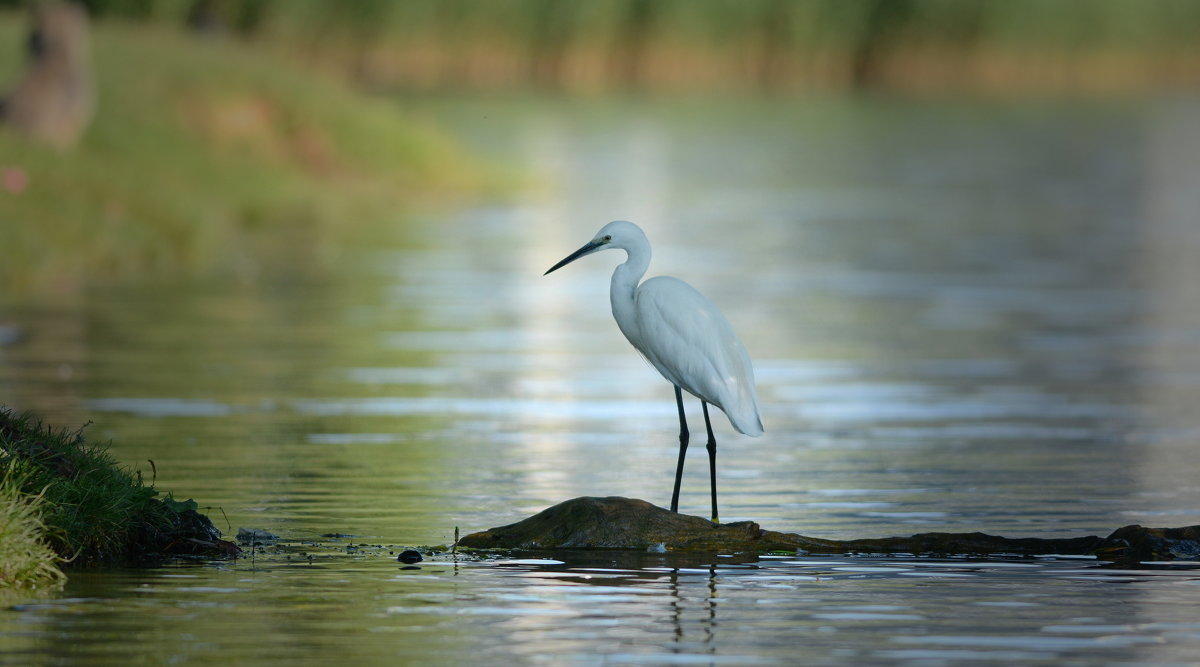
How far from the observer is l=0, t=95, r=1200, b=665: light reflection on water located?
28.9 ft

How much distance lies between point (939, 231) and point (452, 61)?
1366 inches

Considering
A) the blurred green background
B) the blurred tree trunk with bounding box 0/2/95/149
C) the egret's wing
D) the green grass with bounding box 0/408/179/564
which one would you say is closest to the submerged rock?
the egret's wing

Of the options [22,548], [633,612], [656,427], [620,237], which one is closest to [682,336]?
[620,237]

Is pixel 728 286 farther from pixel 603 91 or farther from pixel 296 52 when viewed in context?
pixel 603 91

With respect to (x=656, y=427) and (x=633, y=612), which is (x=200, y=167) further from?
(x=633, y=612)

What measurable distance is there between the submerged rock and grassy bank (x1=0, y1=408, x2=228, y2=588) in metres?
1.38

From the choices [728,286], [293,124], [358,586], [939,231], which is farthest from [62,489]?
[293,124]

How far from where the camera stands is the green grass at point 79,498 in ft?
32.5

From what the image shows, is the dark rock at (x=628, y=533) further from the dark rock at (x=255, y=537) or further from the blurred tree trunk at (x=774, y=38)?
the blurred tree trunk at (x=774, y=38)

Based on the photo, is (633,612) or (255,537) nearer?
(633,612)

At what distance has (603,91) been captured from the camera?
102000 millimetres

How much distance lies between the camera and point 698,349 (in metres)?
11.2

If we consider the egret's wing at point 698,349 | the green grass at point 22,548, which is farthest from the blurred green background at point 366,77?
the green grass at point 22,548

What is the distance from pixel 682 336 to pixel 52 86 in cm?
2195
